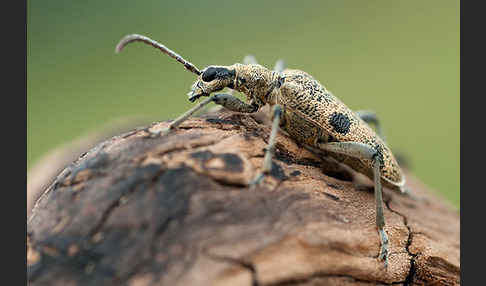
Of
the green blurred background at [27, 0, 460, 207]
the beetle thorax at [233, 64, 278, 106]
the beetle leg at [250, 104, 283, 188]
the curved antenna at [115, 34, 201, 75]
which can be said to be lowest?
the beetle leg at [250, 104, 283, 188]

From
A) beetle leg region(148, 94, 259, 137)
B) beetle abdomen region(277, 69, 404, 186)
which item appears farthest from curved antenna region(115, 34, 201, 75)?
beetle abdomen region(277, 69, 404, 186)

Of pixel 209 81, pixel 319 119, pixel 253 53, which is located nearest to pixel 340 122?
pixel 319 119

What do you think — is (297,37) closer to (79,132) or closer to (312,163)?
(79,132)

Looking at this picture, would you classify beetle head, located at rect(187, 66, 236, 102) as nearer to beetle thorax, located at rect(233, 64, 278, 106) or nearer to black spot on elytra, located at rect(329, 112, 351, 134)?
beetle thorax, located at rect(233, 64, 278, 106)

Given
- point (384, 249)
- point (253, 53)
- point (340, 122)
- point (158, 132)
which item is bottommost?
point (384, 249)

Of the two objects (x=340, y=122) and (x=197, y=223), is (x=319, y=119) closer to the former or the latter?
(x=340, y=122)

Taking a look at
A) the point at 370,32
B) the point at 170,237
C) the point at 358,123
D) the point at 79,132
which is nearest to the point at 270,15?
the point at 370,32
